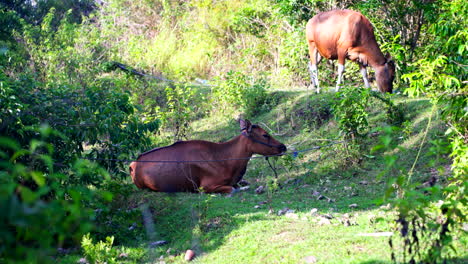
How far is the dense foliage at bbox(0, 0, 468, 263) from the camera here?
415 cm

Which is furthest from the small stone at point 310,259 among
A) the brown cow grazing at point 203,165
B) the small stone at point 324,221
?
the brown cow grazing at point 203,165

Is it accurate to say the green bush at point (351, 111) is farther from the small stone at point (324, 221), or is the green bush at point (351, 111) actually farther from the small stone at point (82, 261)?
the small stone at point (82, 261)

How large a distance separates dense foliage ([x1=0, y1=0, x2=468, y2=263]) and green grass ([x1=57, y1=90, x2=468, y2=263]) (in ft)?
1.05

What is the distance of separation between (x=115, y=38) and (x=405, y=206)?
1929 cm

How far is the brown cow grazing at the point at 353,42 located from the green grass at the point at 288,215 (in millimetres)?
904

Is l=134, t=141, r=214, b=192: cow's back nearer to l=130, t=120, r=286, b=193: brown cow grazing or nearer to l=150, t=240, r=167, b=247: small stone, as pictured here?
l=130, t=120, r=286, b=193: brown cow grazing

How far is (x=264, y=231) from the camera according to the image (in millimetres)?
6633

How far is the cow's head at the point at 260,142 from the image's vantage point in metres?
9.23

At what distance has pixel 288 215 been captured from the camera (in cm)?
718

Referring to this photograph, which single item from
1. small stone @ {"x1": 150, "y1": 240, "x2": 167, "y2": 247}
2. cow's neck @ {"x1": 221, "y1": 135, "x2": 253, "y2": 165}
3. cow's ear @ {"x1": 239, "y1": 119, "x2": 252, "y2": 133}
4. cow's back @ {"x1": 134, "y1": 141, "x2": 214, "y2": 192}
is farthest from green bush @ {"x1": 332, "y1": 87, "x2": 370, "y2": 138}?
small stone @ {"x1": 150, "y1": 240, "x2": 167, "y2": 247}

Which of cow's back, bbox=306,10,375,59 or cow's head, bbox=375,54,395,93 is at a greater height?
cow's back, bbox=306,10,375,59

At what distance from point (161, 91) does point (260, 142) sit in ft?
25.0

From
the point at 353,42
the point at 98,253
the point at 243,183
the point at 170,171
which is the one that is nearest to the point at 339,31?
the point at 353,42

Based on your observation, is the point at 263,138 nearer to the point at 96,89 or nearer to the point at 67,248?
the point at 96,89
